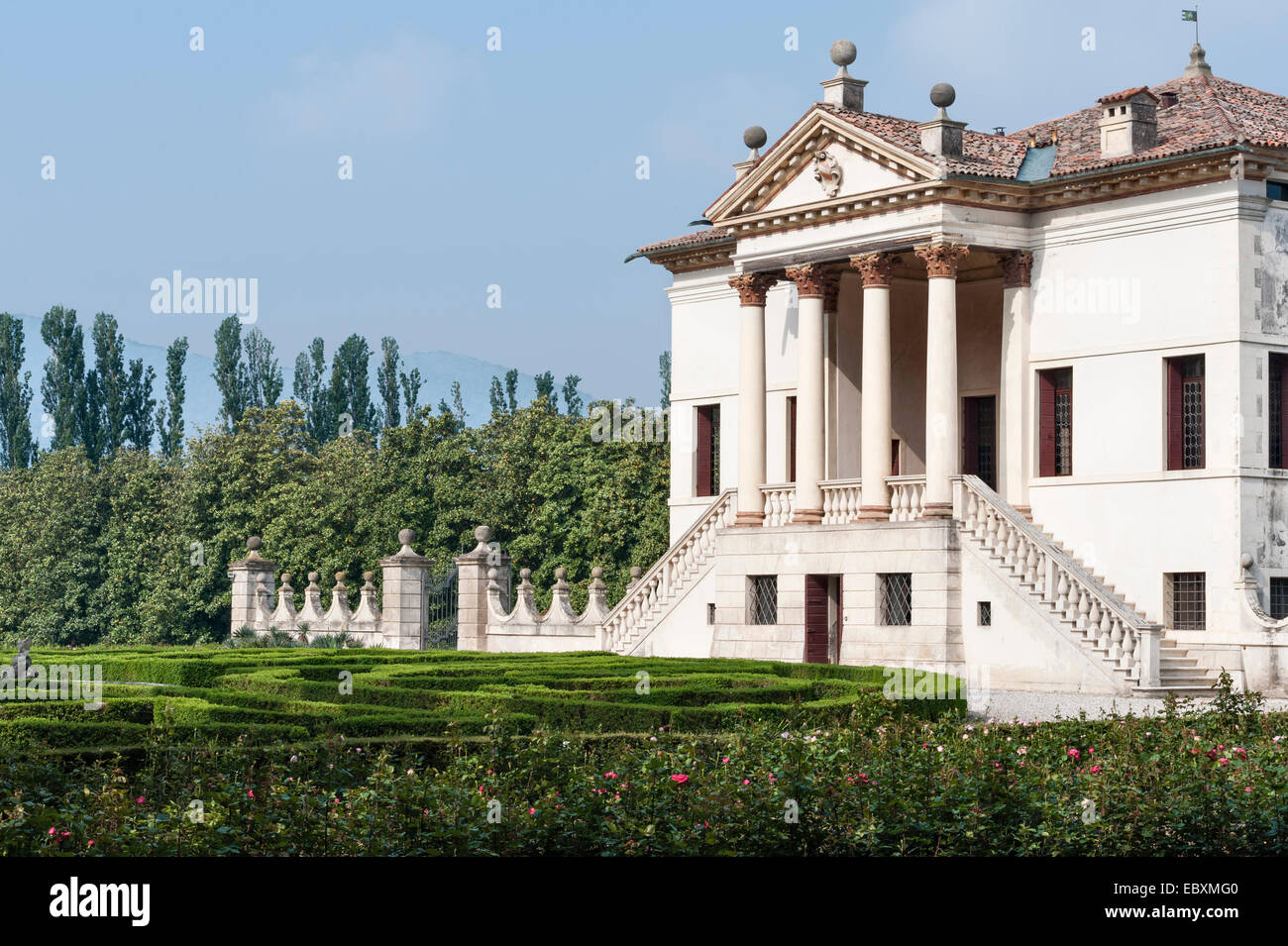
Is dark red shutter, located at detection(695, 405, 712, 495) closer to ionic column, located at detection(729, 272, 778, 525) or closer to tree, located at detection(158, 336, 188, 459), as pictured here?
ionic column, located at detection(729, 272, 778, 525)

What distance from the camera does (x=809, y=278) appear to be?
1542 inches

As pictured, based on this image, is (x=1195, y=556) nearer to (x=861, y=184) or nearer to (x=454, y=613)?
(x=861, y=184)

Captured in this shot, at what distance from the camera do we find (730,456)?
44.0 m

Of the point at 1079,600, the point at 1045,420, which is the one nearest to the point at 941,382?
the point at 1045,420

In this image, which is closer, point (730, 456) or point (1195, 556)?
point (1195, 556)

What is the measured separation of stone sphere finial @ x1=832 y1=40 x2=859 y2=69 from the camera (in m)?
39.6

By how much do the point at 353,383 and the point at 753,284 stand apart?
5568cm

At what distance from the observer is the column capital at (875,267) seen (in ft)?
123

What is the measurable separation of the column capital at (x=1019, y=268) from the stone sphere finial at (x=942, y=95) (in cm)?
335

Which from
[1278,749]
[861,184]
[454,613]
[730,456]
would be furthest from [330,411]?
[1278,749]

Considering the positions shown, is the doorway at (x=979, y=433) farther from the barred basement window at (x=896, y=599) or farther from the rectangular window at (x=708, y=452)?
the rectangular window at (x=708, y=452)

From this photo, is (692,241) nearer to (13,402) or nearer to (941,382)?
(941,382)
